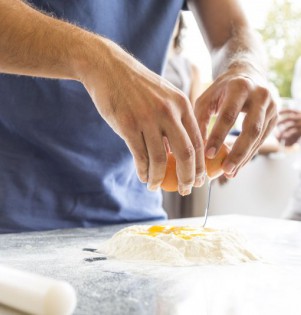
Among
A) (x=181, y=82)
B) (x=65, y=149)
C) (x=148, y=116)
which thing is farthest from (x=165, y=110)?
(x=181, y=82)

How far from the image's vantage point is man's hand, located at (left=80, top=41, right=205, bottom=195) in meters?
0.98

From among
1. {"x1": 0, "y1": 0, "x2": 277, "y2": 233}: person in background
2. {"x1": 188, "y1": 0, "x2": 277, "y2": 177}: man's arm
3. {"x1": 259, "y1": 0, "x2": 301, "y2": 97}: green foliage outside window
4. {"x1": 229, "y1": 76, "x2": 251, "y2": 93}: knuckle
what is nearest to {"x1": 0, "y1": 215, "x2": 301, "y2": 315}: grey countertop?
{"x1": 0, "y1": 0, "x2": 277, "y2": 233}: person in background

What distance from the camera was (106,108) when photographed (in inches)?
39.6

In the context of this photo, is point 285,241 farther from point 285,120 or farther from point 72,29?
point 285,120

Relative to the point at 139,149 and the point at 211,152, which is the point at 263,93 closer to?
the point at 211,152

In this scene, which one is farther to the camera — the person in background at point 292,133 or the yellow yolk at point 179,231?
the person in background at point 292,133

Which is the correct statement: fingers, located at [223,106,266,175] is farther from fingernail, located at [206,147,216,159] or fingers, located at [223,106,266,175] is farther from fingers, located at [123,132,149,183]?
fingers, located at [123,132,149,183]

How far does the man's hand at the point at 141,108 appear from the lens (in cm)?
98

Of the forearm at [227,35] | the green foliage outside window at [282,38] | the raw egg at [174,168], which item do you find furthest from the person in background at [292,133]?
the green foliage outside window at [282,38]

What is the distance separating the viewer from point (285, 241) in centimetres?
142

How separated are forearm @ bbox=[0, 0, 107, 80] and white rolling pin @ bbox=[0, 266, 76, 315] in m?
0.41

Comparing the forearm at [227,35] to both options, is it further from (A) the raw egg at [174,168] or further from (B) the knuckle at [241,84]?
(A) the raw egg at [174,168]

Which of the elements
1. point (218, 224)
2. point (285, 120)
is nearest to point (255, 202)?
point (285, 120)

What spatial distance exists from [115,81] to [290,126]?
6.12 ft
